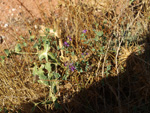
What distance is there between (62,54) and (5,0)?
143 centimetres

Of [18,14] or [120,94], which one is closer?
[120,94]

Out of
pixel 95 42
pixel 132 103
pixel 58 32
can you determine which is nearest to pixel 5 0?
pixel 58 32

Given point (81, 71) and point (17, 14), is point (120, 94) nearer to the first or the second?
point (81, 71)

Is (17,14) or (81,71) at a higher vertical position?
(17,14)

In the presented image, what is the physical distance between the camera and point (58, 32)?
93.6 inches

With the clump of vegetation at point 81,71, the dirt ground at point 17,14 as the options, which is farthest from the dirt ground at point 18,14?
the clump of vegetation at point 81,71

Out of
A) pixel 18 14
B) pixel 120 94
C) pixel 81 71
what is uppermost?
pixel 18 14

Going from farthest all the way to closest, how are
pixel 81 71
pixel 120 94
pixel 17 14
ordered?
pixel 17 14 < pixel 120 94 < pixel 81 71

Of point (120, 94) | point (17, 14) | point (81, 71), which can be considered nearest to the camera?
point (81, 71)

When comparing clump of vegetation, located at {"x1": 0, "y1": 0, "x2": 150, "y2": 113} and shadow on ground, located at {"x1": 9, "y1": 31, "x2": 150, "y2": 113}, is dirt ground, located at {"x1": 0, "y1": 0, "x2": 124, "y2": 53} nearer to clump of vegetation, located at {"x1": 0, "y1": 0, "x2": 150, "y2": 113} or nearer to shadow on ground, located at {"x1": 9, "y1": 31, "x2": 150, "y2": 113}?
clump of vegetation, located at {"x1": 0, "y1": 0, "x2": 150, "y2": 113}

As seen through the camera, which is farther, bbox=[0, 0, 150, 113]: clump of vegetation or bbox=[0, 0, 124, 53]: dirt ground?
bbox=[0, 0, 124, 53]: dirt ground

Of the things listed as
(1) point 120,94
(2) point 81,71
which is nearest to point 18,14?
(2) point 81,71

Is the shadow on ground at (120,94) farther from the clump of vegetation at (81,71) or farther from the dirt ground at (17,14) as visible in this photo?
the dirt ground at (17,14)

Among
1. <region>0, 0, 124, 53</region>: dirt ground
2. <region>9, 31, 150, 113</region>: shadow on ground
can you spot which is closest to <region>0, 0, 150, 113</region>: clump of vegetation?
<region>9, 31, 150, 113</region>: shadow on ground
